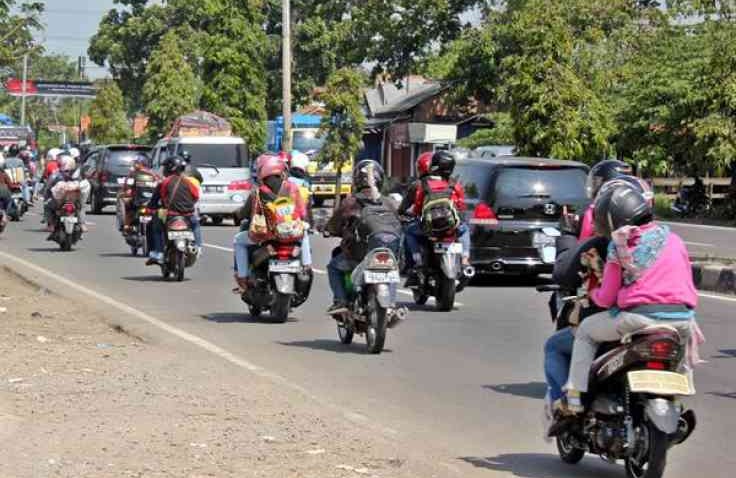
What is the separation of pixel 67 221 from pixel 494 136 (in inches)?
1121

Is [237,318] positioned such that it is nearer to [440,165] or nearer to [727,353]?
[440,165]

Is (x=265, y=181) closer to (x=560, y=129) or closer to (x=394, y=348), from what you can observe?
(x=394, y=348)

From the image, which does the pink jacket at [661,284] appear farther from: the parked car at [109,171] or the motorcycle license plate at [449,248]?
the parked car at [109,171]

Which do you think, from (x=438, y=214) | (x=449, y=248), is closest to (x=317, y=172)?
(x=449, y=248)

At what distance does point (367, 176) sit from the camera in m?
13.6

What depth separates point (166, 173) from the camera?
21.8 meters

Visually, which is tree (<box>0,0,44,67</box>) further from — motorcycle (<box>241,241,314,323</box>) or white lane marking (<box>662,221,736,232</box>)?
white lane marking (<box>662,221,736,232</box>)

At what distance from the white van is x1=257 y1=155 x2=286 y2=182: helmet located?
21433mm

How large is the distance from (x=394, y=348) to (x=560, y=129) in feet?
70.0

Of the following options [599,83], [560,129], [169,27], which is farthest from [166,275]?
[169,27]

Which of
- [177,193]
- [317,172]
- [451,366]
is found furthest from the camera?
[317,172]

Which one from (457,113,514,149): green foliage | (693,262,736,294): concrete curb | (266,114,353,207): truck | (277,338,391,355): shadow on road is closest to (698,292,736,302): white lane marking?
(693,262,736,294): concrete curb

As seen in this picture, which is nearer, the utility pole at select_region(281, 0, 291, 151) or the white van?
the white van

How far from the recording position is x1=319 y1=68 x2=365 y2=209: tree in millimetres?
46156
